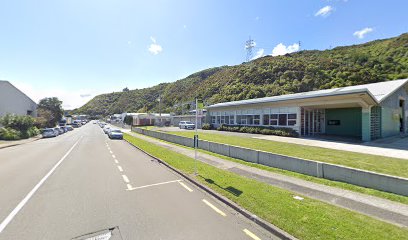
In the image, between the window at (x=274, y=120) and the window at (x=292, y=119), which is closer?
the window at (x=292, y=119)

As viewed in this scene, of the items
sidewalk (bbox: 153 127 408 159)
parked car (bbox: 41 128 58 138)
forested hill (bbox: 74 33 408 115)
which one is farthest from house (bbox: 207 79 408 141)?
forested hill (bbox: 74 33 408 115)

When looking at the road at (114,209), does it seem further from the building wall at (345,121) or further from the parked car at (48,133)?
the parked car at (48,133)

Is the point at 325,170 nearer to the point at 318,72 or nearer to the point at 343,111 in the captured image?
the point at 343,111

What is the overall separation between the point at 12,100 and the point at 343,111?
2192 inches

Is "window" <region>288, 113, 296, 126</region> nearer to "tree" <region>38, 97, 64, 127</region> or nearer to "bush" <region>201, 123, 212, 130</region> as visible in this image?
"bush" <region>201, 123, 212, 130</region>

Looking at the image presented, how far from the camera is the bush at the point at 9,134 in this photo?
2906cm

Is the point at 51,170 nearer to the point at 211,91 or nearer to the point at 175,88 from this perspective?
the point at 211,91

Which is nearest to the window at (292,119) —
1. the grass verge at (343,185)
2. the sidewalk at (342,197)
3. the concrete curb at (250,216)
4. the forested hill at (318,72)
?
the grass verge at (343,185)

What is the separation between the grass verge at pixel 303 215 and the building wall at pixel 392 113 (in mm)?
19368

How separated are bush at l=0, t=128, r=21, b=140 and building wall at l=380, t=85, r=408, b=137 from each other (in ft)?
140

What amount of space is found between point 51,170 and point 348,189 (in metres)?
12.6

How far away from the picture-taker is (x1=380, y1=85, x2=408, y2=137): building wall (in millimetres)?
20663

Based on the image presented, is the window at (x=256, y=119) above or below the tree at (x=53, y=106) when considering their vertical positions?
below

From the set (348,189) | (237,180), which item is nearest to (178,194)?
(237,180)
